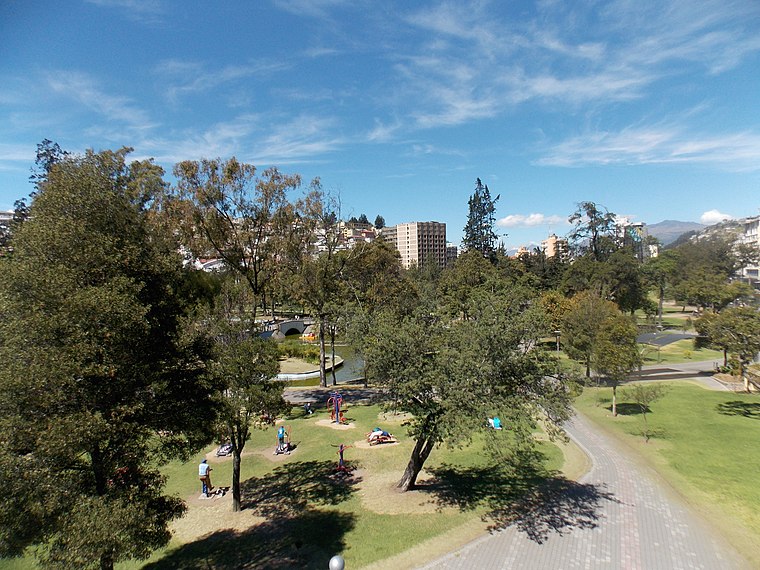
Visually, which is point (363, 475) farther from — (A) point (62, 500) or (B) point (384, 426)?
(A) point (62, 500)

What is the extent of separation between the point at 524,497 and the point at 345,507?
6034 mm

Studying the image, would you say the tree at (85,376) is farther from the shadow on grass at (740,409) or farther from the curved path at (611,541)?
the shadow on grass at (740,409)

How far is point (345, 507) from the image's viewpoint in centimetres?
1357

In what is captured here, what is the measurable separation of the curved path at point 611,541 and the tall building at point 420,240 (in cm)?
15237

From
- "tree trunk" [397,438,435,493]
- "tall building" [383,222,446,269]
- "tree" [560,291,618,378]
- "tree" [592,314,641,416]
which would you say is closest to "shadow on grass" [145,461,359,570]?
"tree trunk" [397,438,435,493]

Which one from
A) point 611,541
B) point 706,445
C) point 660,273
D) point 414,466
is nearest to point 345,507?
point 414,466

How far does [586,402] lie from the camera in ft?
83.0

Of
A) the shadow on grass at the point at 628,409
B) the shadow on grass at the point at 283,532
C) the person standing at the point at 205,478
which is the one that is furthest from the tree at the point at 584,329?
the person standing at the point at 205,478

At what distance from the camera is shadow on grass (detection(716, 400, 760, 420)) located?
21.7m

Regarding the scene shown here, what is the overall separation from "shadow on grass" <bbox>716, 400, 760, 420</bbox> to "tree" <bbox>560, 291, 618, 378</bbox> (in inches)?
287

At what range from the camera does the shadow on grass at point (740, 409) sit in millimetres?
21688

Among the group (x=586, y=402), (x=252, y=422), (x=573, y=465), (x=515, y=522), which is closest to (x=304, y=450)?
(x=252, y=422)

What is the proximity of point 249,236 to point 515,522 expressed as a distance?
19840 mm

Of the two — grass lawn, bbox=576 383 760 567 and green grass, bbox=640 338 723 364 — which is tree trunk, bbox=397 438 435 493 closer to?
grass lawn, bbox=576 383 760 567
